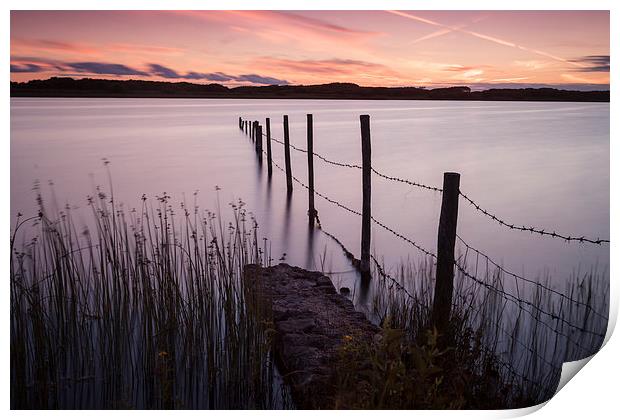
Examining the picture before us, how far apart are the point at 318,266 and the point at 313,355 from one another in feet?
6.85

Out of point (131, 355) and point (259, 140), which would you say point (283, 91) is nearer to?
point (131, 355)

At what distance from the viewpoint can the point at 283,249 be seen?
19.4 feet

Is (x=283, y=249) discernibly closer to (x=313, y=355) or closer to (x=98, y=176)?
(x=313, y=355)

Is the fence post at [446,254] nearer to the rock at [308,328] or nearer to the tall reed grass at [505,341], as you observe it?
the tall reed grass at [505,341]

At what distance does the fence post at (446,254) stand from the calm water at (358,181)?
135 cm

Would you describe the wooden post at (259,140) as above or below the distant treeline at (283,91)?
below

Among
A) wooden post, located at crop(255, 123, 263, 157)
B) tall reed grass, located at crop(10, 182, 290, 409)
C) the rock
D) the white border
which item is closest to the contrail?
the white border

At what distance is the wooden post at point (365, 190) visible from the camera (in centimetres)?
491

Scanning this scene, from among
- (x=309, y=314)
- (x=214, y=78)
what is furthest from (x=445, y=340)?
(x=214, y=78)

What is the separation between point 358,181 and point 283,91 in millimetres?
4711

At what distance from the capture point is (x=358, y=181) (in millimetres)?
9914

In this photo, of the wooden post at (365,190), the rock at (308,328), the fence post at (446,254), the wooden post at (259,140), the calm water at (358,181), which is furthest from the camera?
the wooden post at (259,140)

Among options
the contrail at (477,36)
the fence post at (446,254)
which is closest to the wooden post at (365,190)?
the contrail at (477,36)
